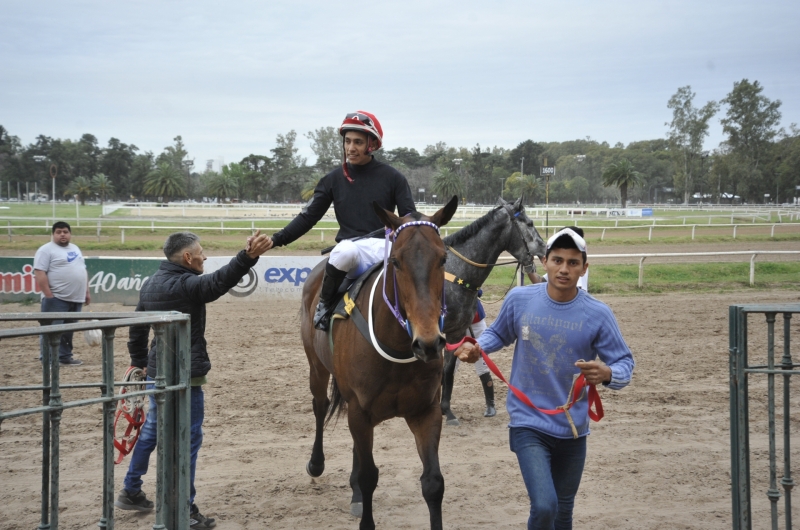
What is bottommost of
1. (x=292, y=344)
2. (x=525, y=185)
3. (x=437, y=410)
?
(x=292, y=344)

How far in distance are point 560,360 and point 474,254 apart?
381 cm

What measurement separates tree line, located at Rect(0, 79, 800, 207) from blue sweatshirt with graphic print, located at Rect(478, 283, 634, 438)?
60588 millimetres

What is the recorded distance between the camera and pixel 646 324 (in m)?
12.0

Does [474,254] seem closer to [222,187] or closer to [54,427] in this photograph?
[54,427]

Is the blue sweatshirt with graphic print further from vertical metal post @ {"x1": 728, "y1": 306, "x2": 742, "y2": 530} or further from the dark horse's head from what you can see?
vertical metal post @ {"x1": 728, "y1": 306, "x2": 742, "y2": 530}

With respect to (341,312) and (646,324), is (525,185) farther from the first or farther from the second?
(341,312)

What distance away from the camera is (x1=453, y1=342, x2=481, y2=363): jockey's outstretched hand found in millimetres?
3123

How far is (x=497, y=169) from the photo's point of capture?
3344 inches

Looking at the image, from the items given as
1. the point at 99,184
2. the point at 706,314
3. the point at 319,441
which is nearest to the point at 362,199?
the point at 319,441

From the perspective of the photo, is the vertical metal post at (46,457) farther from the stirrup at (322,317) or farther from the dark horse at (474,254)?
the dark horse at (474,254)

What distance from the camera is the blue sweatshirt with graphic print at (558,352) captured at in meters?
3.09

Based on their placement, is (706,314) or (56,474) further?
(706,314)

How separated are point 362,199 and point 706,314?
1052cm

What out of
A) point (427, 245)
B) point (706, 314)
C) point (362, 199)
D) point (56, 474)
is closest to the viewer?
point (56, 474)
